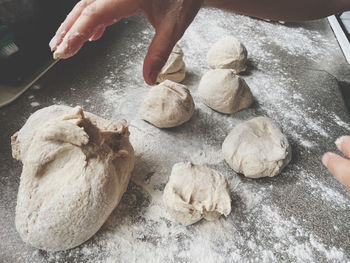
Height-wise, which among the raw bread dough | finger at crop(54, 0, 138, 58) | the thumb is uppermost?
finger at crop(54, 0, 138, 58)

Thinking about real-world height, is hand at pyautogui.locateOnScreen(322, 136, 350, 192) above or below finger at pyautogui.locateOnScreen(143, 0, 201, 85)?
below

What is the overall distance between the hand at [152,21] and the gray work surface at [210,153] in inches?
25.5

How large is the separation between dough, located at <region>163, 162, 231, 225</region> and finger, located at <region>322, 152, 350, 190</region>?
0.41m

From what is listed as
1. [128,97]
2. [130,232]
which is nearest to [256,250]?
[130,232]

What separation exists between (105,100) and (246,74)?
3.59 feet

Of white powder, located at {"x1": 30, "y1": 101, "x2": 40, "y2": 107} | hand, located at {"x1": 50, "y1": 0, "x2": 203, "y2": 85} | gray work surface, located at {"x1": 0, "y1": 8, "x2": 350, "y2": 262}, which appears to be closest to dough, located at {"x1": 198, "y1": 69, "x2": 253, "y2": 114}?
gray work surface, located at {"x1": 0, "y1": 8, "x2": 350, "y2": 262}

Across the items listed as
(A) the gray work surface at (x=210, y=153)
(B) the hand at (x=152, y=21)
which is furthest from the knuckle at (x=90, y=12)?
(A) the gray work surface at (x=210, y=153)

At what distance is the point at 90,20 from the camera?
83 cm

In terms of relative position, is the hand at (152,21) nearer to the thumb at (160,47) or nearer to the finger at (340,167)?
the thumb at (160,47)

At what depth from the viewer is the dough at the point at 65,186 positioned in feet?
2.99

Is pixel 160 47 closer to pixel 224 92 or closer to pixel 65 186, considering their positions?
pixel 65 186

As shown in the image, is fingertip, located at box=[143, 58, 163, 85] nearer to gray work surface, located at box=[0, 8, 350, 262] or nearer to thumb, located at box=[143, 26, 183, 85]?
thumb, located at box=[143, 26, 183, 85]

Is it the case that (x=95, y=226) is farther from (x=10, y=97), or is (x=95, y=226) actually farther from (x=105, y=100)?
(x=10, y=97)

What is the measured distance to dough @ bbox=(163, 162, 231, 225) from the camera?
3.42 ft
